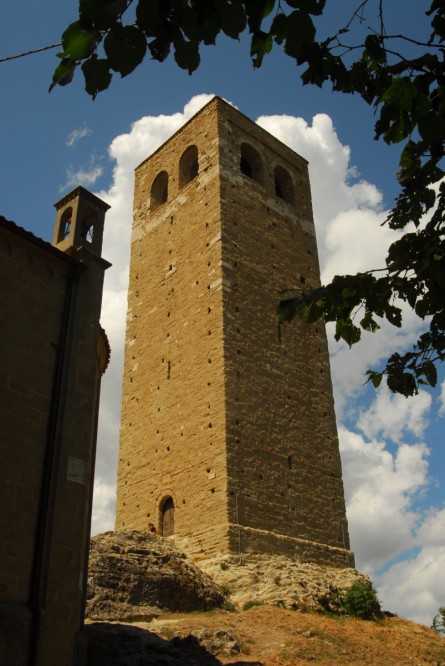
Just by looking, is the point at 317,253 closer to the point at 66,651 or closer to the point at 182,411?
the point at 182,411

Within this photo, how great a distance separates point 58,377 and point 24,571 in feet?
8.78

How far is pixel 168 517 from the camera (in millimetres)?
17469

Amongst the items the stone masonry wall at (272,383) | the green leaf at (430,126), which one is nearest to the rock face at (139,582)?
the stone masonry wall at (272,383)

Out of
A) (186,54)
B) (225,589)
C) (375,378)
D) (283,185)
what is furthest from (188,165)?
(186,54)

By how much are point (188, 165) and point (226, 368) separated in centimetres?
949

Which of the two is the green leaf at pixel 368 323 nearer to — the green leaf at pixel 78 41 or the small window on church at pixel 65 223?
the green leaf at pixel 78 41

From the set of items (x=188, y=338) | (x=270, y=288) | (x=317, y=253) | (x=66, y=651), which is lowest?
(x=66, y=651)

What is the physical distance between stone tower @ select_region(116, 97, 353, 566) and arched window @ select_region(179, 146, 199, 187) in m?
0.07

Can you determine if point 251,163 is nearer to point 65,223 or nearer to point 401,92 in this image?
point 65,223

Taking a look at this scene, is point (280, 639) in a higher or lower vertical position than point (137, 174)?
lower

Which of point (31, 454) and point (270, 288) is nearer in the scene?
point (31, 454)

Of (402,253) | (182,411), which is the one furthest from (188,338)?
(402,253)

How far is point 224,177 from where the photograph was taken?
21047 mm

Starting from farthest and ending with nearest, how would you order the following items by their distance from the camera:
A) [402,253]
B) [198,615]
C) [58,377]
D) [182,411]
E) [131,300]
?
[131,300] < [182,411] < [198,615] < [58,377] < [402,253]
